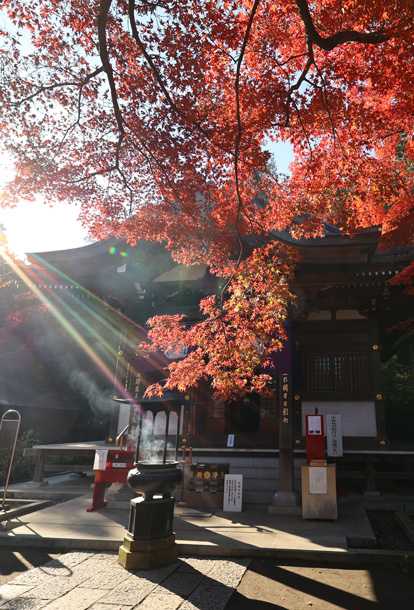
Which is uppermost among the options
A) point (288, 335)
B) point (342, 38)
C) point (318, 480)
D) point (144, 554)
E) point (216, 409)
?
point (342, 38)

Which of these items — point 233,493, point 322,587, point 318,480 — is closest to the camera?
point 322,587

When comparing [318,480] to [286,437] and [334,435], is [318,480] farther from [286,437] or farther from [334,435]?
[334,435]

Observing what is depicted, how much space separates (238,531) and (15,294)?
53.8ft

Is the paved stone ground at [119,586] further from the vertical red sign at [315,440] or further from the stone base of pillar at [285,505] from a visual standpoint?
the vertical red sign at [315,440]

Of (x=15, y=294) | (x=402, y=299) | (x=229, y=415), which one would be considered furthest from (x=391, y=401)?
(x=15, y=294)

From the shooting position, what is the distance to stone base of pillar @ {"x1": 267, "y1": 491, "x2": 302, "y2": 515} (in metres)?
8.01

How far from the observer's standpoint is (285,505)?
8.17m

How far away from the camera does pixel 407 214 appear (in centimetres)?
1074

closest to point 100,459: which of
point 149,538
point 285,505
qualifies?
point 149,538

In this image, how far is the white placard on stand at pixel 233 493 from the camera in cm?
827

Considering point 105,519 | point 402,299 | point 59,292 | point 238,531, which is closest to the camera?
point 238,531

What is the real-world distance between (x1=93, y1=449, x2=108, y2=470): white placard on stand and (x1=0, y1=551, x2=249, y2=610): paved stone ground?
3.02m

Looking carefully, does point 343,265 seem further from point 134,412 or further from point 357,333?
point 134,412

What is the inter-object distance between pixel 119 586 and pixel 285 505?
4767mm
